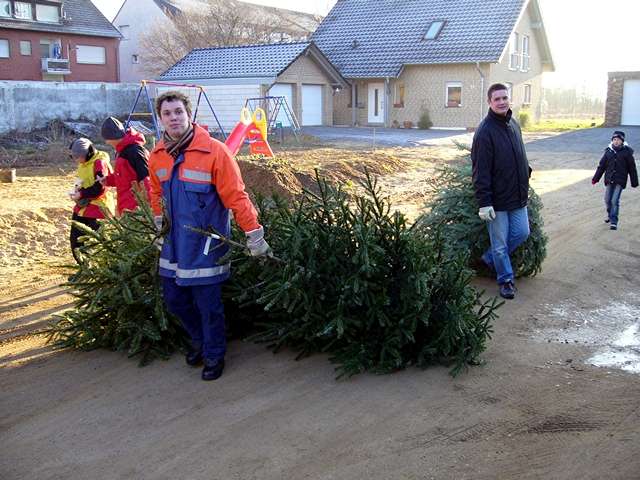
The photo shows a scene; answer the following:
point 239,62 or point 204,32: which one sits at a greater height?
point 204,32

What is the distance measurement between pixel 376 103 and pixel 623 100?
13265 mm

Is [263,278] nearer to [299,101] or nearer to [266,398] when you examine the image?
[266,398]

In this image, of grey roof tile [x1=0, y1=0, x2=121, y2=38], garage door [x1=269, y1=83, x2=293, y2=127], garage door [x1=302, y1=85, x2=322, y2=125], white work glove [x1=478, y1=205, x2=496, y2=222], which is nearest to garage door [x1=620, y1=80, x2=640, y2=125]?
garage door [x1=302, y1=85, x2=322, y2=125]

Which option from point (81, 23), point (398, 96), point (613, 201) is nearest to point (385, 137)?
point (398, 96)

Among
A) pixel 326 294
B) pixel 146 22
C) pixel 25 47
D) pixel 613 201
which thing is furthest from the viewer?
pixel 146 22

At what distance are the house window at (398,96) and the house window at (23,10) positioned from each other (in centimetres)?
2031

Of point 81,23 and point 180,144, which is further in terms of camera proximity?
point 81,23

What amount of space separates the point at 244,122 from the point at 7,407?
11655 millimetres

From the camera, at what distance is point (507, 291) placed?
253 inches

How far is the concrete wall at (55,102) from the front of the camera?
79.5ft

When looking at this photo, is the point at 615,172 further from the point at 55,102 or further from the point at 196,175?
the point at 55,102

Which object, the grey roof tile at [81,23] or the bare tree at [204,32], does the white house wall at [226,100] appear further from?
the grey roof tile at [81,23]

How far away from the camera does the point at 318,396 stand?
14.3ft

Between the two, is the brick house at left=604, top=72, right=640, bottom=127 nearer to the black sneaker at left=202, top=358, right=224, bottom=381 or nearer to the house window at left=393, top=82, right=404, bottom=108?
the house window at left=393, top=82, right=404, bottom=108
